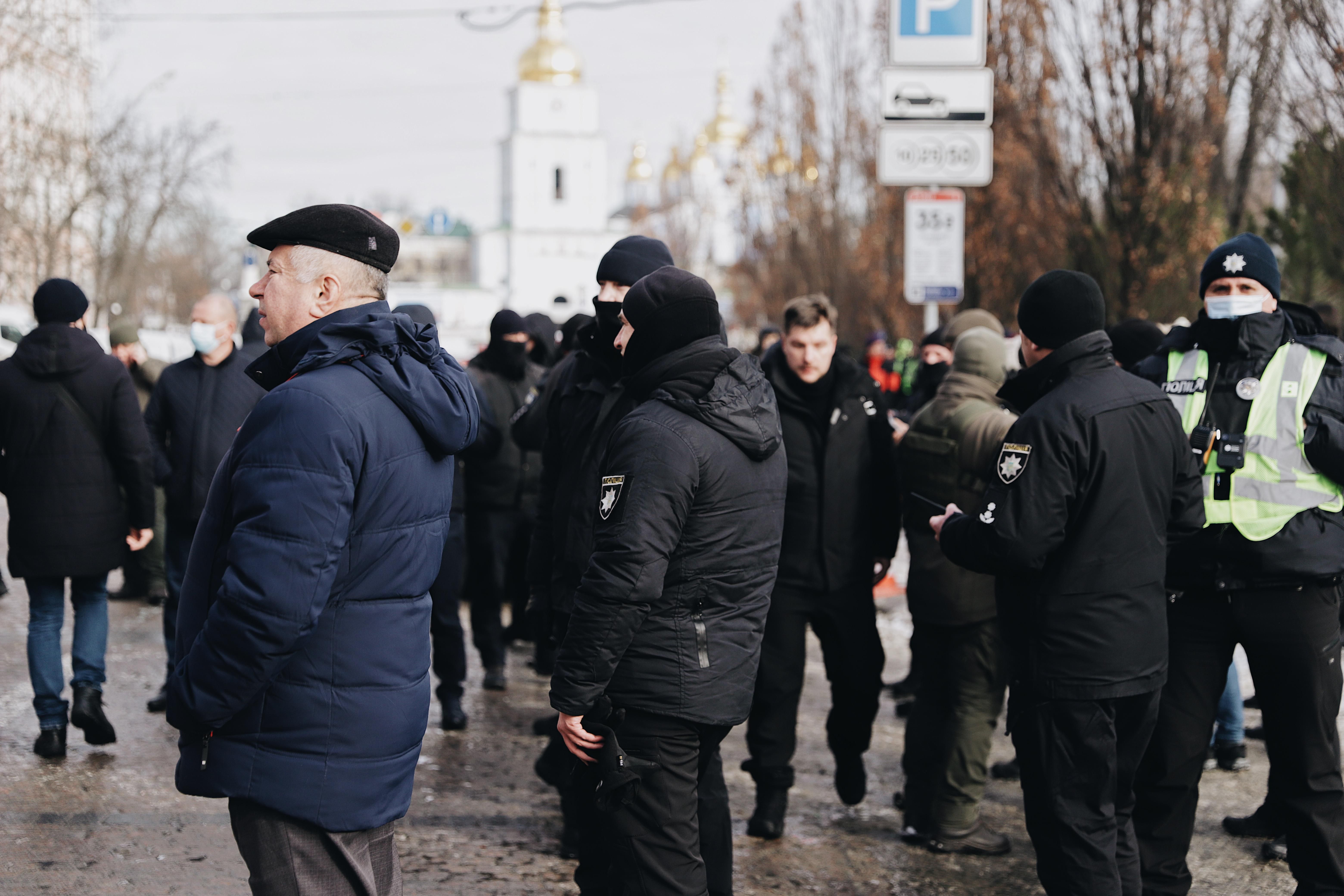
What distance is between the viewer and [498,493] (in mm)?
7254

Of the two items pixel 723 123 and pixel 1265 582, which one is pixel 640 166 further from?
pixel 1265 582

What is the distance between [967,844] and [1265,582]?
5.09 feet

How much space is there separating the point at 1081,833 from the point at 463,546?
4.11m

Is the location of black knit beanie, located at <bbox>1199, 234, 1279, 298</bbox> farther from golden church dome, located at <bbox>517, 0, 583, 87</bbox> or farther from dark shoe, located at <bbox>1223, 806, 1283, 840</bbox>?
golden church dome, located at <bbox>517, 0, 583, 87</bbox>

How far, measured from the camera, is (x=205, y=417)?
6.33 m

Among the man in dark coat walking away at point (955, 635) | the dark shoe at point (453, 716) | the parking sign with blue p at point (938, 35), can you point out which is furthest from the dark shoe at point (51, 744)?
the parking sign with blue p at point (938, 35)

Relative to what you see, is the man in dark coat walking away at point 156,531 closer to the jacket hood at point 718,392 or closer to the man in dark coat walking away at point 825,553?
the man in dark coat walking away at point 825,553

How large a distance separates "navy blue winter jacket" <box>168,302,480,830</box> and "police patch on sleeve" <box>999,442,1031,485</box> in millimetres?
1707

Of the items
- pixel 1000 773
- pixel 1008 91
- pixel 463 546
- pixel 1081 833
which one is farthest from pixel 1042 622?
pixel 1008 91

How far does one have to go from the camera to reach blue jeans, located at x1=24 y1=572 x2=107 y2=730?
568 cm

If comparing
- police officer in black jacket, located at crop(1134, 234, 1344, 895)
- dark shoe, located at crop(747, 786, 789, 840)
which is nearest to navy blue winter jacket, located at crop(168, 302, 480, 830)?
Answer: dark shoe, located at crop(747, 786, 789, 840)

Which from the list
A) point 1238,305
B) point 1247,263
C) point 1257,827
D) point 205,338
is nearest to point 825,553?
point 1238,305

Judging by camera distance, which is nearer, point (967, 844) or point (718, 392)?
point (718, 392)

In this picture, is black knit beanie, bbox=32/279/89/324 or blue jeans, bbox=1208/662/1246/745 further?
blue jeans, bbox=1208/662/1246/745
